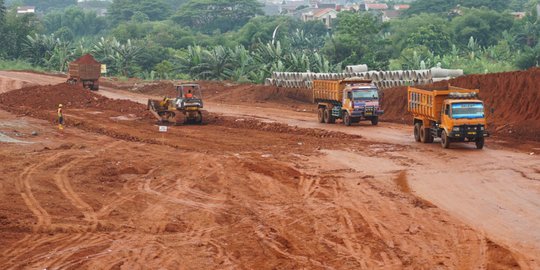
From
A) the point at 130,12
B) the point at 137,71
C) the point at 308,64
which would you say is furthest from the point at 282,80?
the point at 130,12

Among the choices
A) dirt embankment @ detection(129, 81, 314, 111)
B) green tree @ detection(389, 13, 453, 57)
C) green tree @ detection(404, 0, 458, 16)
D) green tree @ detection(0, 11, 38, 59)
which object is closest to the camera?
dirt embankment @ detection(129, 81, 314, 111)

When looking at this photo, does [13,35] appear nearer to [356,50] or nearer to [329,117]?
[356,50]

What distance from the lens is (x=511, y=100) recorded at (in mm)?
42969

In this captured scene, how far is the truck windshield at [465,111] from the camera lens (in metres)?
33.0

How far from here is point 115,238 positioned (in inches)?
758

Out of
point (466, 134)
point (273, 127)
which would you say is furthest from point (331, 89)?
point (466, 134)

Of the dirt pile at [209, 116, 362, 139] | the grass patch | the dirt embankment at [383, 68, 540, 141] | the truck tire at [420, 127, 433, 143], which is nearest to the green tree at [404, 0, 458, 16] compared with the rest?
the grass patch

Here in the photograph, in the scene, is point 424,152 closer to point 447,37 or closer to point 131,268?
point 131,268

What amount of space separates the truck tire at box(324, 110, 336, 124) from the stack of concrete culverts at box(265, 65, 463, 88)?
30.6 feet

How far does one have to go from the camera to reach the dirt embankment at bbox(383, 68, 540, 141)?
39197 mm

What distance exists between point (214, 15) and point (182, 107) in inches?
4446

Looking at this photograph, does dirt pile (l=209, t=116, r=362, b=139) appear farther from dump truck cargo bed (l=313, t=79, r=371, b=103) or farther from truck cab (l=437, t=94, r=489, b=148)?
truck cab (l=437, t=94, r=489, b=148)

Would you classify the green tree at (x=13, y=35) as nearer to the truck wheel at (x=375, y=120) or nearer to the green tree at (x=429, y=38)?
the green tree at (x=429, y=38)

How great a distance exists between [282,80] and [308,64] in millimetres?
4417
